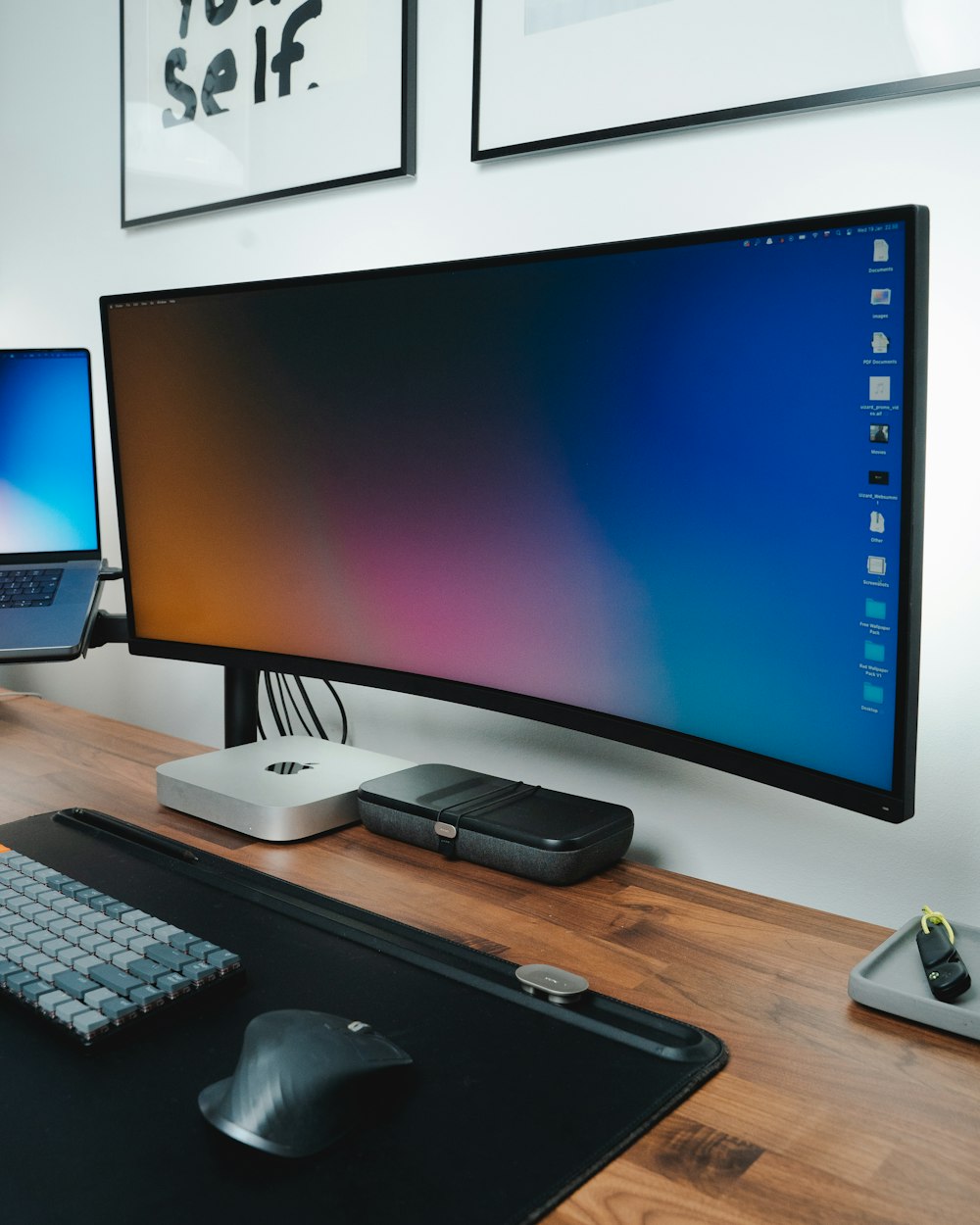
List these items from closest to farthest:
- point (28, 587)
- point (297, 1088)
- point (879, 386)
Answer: point (297, 1088)
point (879, 386)
point (28, 587)

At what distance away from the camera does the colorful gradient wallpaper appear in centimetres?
67

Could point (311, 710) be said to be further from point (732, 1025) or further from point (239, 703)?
point (732, 1025)

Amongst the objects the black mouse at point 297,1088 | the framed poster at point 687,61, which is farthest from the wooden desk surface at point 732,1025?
the framed poster at point 687,61

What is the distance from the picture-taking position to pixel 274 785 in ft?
3.29

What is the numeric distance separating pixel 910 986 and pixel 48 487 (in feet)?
3.65

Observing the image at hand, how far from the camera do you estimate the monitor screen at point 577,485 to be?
0.66 m

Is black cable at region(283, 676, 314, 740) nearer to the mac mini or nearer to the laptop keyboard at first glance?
the mac mini

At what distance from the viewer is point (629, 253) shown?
769 mm

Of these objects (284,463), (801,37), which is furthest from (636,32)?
(284,463)

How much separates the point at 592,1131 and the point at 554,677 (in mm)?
398

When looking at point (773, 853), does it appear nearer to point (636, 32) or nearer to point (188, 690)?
point (636, 32)

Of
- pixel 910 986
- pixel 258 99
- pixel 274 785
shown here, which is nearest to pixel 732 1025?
pixel 910 986

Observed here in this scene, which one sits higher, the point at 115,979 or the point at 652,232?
the point at 652,232

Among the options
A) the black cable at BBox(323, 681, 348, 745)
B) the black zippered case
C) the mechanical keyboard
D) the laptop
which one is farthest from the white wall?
the mechanical keyboard
